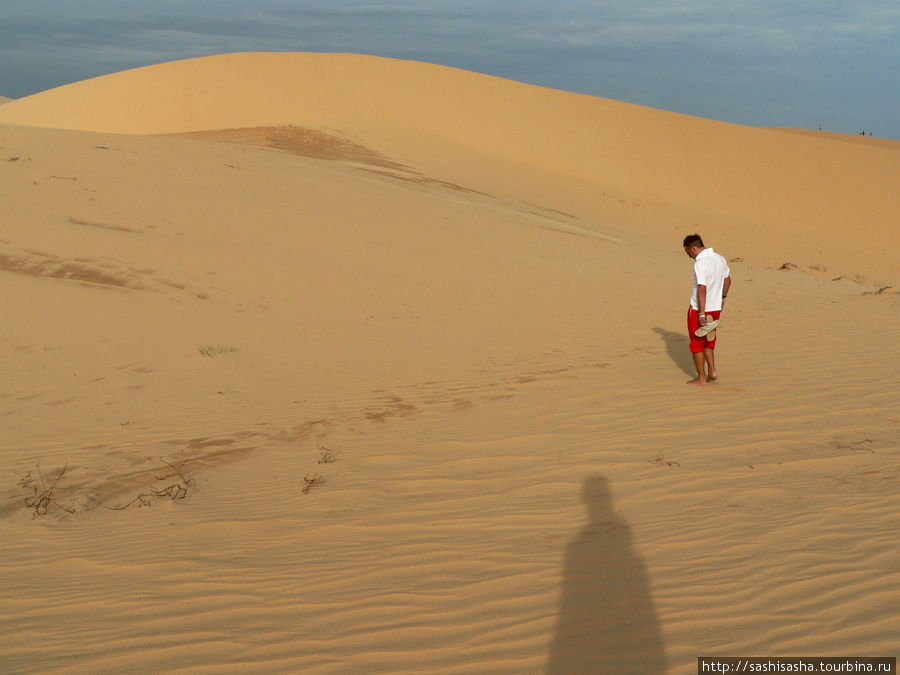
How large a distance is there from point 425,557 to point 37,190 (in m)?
11.8

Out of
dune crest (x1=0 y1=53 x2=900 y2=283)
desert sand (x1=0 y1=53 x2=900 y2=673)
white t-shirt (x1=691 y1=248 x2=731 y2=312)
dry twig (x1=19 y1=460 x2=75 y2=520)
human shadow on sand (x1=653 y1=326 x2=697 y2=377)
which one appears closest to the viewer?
desert sand (x1=0 y1=53 x2=900 y2=673)

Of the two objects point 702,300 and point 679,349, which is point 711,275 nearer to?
point 702,300

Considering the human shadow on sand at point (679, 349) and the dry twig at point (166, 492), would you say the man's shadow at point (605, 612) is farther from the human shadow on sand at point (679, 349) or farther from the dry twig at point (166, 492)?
the human shadow on sand at point (679, 349)

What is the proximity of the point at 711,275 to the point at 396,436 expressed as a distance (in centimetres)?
341

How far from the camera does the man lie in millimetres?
7816

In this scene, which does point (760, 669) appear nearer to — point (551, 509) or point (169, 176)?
point (551, 509)

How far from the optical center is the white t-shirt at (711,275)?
25.6ft

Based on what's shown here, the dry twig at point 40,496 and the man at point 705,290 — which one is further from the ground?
the man at point 705,290

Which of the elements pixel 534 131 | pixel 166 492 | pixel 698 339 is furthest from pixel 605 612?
pixel 534 131

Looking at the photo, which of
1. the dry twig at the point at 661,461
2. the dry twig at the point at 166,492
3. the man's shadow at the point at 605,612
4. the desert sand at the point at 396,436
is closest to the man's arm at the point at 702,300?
the desert sand at the point at 396,436

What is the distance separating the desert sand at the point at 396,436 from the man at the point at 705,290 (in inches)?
20.3

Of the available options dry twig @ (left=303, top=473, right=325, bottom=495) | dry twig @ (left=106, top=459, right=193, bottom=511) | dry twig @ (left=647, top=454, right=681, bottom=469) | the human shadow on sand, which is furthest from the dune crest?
dry twig @ (left=106, top=459, right=193, bottom=511)

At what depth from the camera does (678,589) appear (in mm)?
3824

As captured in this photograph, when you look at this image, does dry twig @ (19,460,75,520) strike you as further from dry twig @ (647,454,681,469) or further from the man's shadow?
dry twig @ (647,454,681,469)
